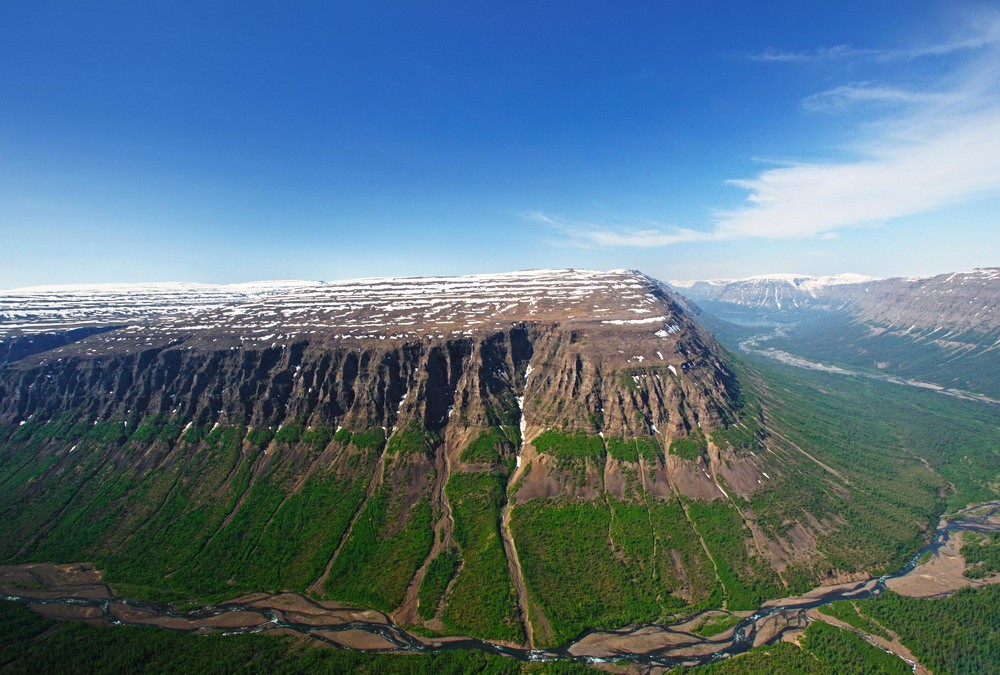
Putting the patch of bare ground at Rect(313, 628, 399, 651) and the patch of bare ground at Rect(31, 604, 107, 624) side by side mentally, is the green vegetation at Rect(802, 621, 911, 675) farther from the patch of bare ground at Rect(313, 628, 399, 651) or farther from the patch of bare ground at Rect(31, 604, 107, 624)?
the patch of bare ground at Rect(31, 604, 107, 624)

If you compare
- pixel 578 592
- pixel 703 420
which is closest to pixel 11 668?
pixel 578 592

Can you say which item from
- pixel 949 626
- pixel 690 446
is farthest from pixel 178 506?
pixel 949 626

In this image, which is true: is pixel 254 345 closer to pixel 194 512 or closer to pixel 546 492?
pixel 194 512

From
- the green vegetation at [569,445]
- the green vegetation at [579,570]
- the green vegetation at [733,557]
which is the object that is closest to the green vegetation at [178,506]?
the green vegetation at [579,570]

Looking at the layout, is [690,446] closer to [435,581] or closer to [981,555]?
[981,555]

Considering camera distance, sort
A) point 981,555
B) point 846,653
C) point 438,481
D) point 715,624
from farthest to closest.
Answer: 1. point 438,481
2. point 981,555
3. point 715,624
4. point 846,653

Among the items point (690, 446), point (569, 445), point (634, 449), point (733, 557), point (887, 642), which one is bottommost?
point (887, 642)

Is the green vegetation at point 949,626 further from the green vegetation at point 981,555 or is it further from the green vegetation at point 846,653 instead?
the green vegetation at point 981,555
